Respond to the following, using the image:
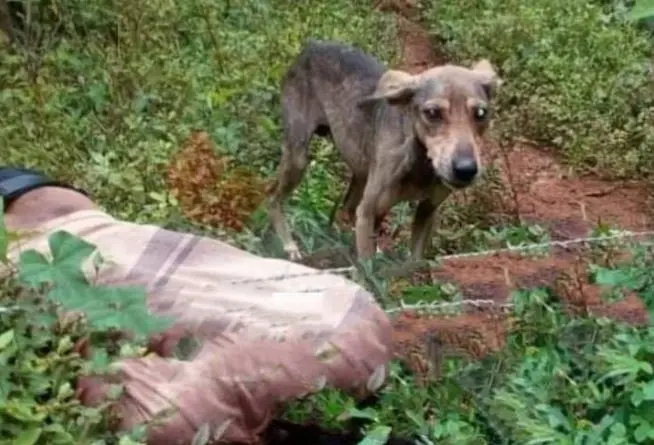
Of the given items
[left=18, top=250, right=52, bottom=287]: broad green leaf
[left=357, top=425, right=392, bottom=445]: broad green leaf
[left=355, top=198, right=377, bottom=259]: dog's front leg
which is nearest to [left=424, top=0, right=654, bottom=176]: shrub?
[left=355, top=198, right=377, bottom=259]: dog's front leg

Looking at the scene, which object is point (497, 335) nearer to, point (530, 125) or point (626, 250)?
point (626, 250)

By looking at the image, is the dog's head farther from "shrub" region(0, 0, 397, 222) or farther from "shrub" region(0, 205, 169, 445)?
"shrub" region(0, 205, 169, 445)

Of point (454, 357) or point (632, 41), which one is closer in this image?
point (454, 357)

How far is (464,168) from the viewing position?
674 cm

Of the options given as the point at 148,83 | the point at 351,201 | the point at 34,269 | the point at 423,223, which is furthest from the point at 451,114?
the point at 34,269

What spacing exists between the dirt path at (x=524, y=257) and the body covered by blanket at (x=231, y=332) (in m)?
0.47

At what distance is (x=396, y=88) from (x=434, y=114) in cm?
33

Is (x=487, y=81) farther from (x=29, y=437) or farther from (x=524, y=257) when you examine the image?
(x=29, y=437)

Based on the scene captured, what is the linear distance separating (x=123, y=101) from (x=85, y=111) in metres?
0.24

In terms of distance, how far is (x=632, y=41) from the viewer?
1087 centimetres

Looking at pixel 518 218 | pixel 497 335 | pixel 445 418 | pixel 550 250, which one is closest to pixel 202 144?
pixel 518 218

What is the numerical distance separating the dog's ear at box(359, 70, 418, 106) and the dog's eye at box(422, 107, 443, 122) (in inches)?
7.4

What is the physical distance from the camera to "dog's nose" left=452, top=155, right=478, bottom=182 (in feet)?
22.1

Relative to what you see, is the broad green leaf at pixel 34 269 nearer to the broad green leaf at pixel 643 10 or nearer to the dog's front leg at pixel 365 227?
the broad green leaf at pixel 643 10
